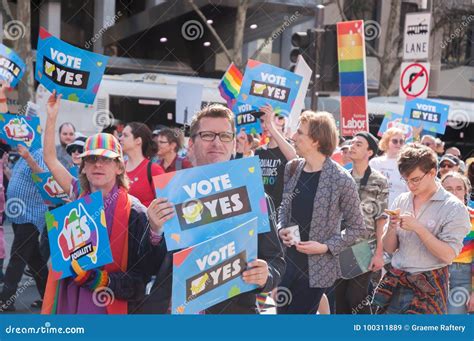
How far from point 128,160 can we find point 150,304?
3.15 m

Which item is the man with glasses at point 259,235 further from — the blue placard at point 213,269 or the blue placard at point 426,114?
the blue placard at point 426,114

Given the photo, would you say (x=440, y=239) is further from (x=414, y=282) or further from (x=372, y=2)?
(x=372, y=2)

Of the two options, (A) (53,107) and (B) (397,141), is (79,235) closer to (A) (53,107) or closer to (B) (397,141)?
(A) (53,107)

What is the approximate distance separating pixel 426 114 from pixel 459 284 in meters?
6.42

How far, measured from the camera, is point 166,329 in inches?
151

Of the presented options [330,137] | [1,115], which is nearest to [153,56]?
[1,115]

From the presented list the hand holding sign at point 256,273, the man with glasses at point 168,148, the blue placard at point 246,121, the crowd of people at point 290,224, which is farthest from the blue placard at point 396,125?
the hand holding sign at point 256,273

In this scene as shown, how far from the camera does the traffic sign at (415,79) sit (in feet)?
40.3

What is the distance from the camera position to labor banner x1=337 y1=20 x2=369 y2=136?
417 inches
